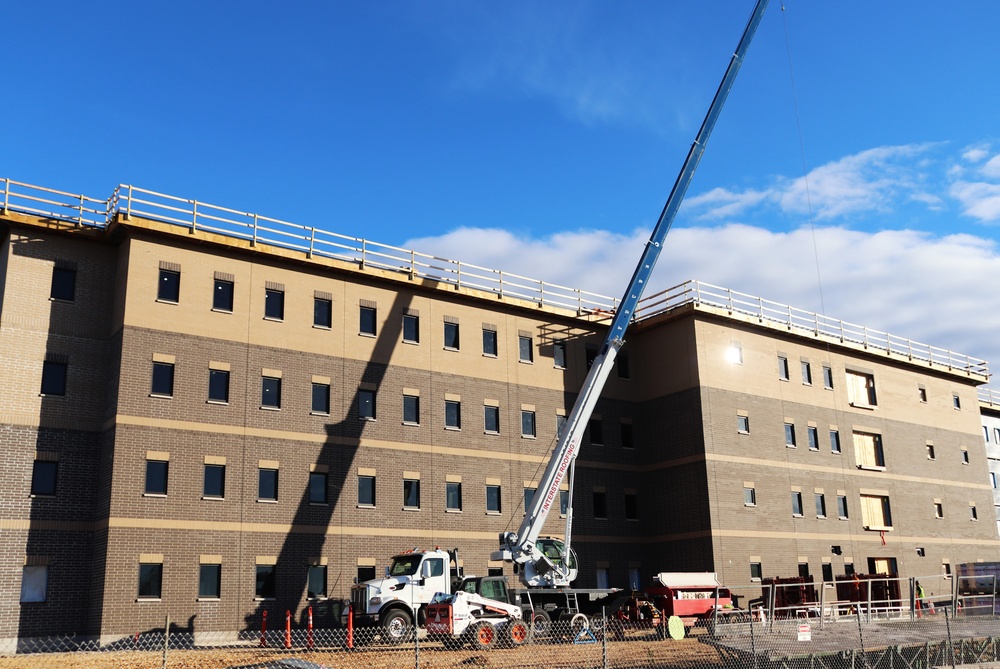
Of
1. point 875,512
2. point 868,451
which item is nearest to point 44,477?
point 875,512

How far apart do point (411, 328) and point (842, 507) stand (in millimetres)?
25728

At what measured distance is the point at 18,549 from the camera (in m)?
33.8

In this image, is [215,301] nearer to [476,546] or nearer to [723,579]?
[476,546]

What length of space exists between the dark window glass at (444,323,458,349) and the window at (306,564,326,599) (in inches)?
447

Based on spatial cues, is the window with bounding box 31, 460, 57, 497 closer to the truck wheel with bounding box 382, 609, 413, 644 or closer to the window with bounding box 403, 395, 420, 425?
the truck wheel with bounding box 382, 609, 413, 644

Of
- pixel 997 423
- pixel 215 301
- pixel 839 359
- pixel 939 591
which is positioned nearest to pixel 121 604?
pixel 215 301

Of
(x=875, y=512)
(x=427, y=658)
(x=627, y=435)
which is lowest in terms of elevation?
(x=427, y=658)

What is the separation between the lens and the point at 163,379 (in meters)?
36.7

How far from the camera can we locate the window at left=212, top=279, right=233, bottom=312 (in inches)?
1511

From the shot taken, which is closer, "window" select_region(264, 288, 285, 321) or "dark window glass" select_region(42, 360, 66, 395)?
"dark window glass" select_region(42, 360, 66, 395)

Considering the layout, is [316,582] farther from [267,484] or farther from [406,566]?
[406,566]

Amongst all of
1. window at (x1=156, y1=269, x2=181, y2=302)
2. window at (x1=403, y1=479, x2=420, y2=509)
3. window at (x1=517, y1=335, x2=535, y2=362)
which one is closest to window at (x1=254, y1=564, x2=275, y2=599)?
window at (x1=403, y1=479, x2=420, y2=509)

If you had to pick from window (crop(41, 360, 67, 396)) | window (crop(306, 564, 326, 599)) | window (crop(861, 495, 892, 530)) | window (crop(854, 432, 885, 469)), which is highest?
window (crop(41, 360, 67, 396))

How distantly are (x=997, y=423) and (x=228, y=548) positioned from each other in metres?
62.9
